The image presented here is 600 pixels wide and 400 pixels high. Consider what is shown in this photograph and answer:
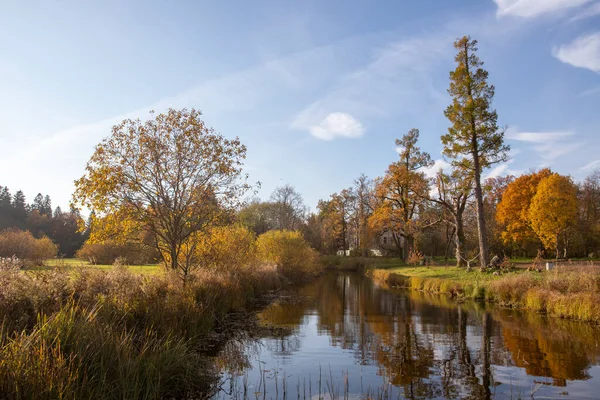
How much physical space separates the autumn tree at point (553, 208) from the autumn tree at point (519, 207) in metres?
3.63

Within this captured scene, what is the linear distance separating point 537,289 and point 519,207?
31625 millimetres

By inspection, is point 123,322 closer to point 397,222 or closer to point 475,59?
point 475,59

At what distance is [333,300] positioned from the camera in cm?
2280

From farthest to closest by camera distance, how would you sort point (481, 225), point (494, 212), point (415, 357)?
point (494, 212), point (481, 225), point (415, 357)

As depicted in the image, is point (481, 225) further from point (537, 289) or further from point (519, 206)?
point (519, 206)

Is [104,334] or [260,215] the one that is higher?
[260,215]

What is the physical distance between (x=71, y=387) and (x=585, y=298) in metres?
16.8

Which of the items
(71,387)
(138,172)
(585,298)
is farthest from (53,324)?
(585,298)

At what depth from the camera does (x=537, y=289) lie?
17.4 meters

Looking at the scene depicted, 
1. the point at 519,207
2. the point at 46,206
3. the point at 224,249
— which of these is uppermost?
the point at 46,206

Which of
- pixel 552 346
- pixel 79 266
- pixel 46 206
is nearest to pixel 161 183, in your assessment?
pixel 79 266

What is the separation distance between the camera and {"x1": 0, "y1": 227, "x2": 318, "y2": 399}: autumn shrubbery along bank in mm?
5113

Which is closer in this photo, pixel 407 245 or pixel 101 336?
pixel 101 336

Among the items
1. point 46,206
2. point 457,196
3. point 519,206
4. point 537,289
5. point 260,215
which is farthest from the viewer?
point 46,206
